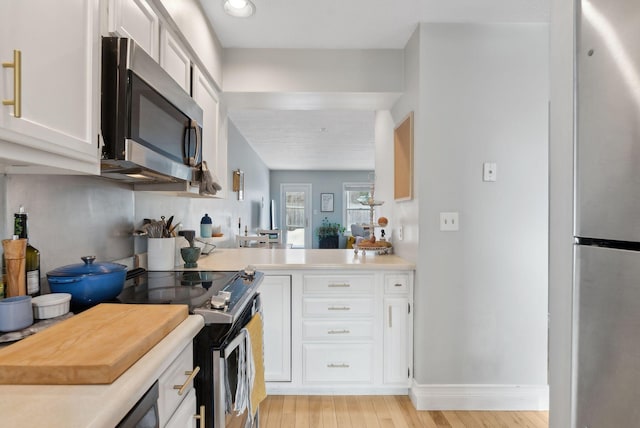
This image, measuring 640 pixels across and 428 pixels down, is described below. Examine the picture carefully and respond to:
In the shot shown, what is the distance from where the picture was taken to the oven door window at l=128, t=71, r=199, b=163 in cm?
111

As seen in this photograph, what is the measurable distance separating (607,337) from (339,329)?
64.0 inches

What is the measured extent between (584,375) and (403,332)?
1.45m

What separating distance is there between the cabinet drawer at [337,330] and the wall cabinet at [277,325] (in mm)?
128

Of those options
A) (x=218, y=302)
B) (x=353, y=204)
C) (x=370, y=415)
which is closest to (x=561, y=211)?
(x=218, y=302)

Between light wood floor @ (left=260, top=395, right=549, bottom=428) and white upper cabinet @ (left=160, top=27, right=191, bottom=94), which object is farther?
light wood floor @ (left=260, top=395, right=549, bottom=428)

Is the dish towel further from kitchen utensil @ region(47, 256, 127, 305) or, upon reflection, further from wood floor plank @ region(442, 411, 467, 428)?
wood floor plank @ region(442, 411, 467, 428)

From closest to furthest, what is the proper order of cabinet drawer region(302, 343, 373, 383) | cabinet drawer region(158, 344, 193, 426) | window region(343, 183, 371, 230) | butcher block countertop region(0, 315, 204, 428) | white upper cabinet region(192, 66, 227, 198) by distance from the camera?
1. butcher block countertop region(0, 315, 204, 428)
2. cabinet drawer region(158, 344, 193, 426)
3. white upper cabinet region(192, 66, 227, 198)
4. cabinet drawer region(302, 343, 373, 383)
5. window region(343, 183, 371, 230)

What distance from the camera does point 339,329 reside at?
7.31ft

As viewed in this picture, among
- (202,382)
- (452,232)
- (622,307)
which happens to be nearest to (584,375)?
(622,307)

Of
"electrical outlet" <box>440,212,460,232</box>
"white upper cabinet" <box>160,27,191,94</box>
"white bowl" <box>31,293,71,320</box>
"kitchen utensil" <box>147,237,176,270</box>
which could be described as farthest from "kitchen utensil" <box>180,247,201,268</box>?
"electrical outlet" <box>440,212,460,232</box>

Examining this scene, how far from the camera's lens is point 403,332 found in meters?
2.21

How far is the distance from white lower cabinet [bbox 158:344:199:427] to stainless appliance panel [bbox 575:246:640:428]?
101 centimetres

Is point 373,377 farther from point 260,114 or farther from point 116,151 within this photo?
point 260,114

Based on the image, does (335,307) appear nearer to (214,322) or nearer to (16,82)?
(214,322)
